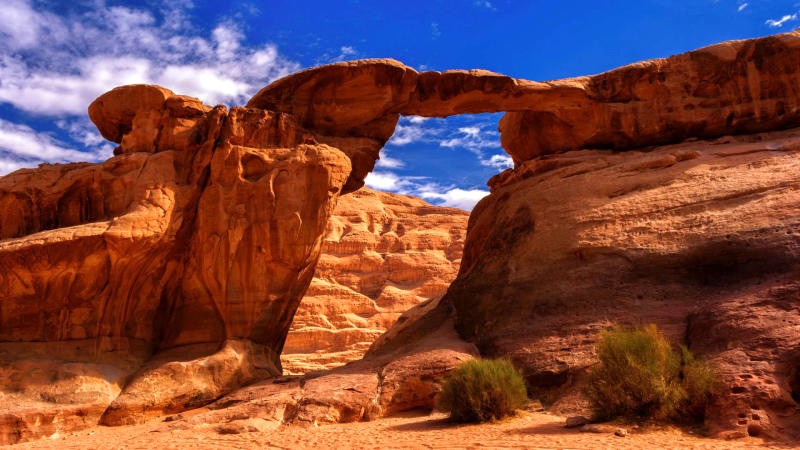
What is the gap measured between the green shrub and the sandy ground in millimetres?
190

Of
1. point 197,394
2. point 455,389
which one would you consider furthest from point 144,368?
point 455,389

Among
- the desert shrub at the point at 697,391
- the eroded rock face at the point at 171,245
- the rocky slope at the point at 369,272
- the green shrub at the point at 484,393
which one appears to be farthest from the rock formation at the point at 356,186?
the rocky slope at the point at 369,272

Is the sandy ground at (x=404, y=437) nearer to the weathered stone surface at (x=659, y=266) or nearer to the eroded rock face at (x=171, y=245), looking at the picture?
the weathered stone surface at (x=659, y=266)

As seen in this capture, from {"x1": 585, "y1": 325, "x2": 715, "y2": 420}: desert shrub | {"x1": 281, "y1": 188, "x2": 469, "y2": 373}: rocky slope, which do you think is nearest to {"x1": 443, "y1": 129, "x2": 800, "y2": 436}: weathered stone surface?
{"x1": 585, "y1": 325, "x2": 715, "y2": 420}: desert shrub

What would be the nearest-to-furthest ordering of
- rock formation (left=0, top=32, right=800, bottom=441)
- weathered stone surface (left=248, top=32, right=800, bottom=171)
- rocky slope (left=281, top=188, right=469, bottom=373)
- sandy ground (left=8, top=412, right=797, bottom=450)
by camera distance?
sandy ground (left=8, top=412, right=797, bottom=450)
rock formation (left=0, top=32, right=800, bottom=441)
weathered stone surface (left=248, top=32, right=800, bottom=171)
rocky slope (left=281, top=188, right=469, bottom=373)

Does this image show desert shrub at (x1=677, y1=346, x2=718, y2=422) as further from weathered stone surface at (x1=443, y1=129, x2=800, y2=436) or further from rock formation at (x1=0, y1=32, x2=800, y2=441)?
rock formation at (x1=0, y1=32, x2=800, y2=441)

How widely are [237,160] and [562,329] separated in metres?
7.80

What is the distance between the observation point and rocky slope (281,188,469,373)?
36.5 meters

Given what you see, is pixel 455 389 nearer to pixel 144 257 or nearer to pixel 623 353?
pixel 623 353

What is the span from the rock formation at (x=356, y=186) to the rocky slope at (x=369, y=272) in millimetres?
15681

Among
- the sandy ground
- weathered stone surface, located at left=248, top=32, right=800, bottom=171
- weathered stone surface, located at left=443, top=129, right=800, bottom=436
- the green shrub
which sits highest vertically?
weathered stone surface, located at left=248, top=32, right=800, bottom=171

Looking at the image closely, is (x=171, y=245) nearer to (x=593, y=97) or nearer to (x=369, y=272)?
(x=593, y=97)

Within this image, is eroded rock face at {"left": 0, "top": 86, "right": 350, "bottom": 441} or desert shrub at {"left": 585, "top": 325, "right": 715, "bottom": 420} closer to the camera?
desert shrub at {"left": 585, "top": 325, "right": 715, "bottom": 420}

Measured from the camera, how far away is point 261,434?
32.6 ft
